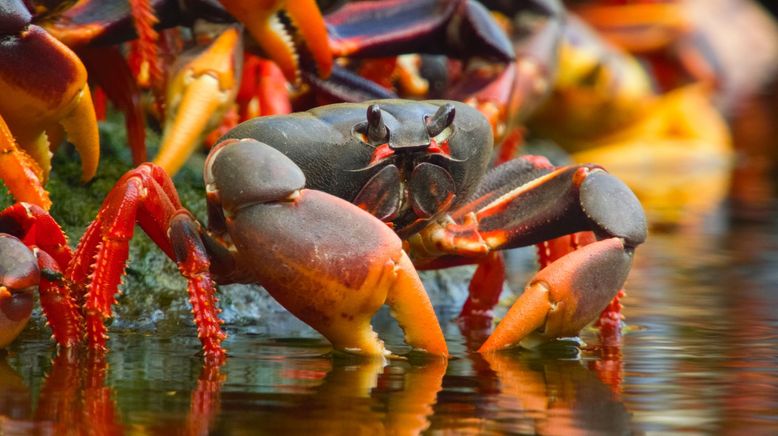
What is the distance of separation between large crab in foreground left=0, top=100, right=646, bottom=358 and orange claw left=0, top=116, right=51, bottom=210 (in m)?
0.33

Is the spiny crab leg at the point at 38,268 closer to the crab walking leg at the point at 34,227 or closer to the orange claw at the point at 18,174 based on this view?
the crab walking leg at the point at 34,227

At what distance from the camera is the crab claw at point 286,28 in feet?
17.0

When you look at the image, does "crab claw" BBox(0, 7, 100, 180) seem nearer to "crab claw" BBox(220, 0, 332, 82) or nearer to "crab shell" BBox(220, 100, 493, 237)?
"crab shell" BBox(220, 100, 493, 237)

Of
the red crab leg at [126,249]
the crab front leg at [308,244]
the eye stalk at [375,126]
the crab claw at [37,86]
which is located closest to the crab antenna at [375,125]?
the eye stalk at [375,126]

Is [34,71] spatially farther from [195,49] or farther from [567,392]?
[567,392]

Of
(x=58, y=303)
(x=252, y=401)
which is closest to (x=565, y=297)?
(x=252, y=401)

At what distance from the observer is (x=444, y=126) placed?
13.0 ft

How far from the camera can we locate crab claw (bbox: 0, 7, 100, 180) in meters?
4.24

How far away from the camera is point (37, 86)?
431 centimetres

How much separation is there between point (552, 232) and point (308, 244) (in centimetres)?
92

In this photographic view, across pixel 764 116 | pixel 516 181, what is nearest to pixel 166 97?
pixel 516 181

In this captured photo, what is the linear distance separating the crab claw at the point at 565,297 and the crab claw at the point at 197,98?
1.42 meters

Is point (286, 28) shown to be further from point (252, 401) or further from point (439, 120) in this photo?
point (252, 401)

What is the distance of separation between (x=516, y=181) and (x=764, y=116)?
43.0 feet
